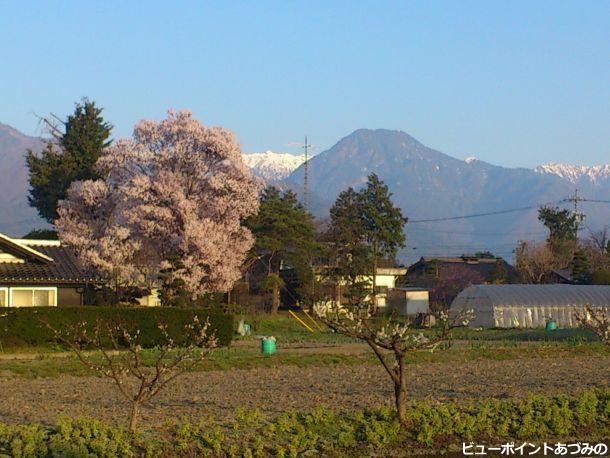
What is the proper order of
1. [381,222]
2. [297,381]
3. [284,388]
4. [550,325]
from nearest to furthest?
1. [284,388]
2. [297,381]
3. [550,325]
4. [381,222]

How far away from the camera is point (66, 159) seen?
58562 mm

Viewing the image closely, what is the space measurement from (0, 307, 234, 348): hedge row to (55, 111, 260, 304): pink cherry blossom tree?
1109 cm

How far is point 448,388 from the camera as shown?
19.6 metres

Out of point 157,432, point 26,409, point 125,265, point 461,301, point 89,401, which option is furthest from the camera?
point 461,301

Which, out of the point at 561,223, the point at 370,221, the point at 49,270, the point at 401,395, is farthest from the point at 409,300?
the point at 401,395

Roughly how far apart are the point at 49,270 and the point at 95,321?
21.6 feet

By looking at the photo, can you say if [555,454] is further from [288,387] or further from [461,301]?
[461,301]

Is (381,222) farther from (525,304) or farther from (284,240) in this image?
(525,304)

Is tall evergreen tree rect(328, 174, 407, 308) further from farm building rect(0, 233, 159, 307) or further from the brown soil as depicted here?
the brown soil

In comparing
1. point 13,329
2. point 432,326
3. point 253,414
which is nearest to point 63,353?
point 13,329

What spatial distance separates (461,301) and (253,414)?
134 ft

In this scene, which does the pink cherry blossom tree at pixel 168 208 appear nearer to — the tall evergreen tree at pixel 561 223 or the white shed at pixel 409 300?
the white shed at pixel 409 300

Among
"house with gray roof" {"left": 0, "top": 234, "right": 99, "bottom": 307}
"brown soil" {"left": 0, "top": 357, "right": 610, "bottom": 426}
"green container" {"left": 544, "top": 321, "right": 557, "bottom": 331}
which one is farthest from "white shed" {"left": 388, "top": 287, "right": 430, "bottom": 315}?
"brown soil" {"left": 0, "top": 357, "right": 610, "bottom": 426}

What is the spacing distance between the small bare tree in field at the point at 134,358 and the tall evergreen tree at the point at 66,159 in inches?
1127
